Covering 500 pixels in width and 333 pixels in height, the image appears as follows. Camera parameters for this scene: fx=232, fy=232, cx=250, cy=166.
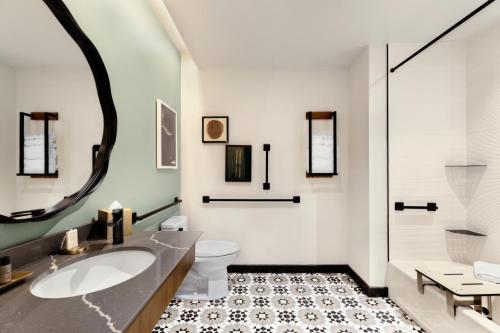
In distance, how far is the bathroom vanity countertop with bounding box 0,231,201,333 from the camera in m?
0.54

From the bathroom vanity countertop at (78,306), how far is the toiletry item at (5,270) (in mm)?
35

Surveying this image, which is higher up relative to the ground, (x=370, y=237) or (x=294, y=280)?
(x=370, y=237)

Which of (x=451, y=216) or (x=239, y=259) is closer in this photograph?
(x=451, y=216)

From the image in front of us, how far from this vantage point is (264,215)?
267cm

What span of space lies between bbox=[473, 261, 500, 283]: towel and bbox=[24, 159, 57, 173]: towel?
→ 2.72 m

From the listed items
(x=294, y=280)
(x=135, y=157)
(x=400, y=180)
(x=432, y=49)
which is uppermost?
(x=432, y=49)

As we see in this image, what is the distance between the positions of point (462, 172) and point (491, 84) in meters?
0.78

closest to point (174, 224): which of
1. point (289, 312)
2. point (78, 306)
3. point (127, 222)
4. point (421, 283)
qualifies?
point (127, 222)

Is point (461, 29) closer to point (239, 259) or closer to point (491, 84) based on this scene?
point (491, 84)

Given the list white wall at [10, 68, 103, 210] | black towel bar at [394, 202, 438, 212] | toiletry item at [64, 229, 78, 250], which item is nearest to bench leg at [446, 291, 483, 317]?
black towel bar at [394, 202, 438, 212]

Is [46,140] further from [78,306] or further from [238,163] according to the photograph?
[238,163]

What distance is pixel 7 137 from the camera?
2.71ft

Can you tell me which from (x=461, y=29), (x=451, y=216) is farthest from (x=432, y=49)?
(x=451, y=216)

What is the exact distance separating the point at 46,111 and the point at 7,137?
0.18 m
